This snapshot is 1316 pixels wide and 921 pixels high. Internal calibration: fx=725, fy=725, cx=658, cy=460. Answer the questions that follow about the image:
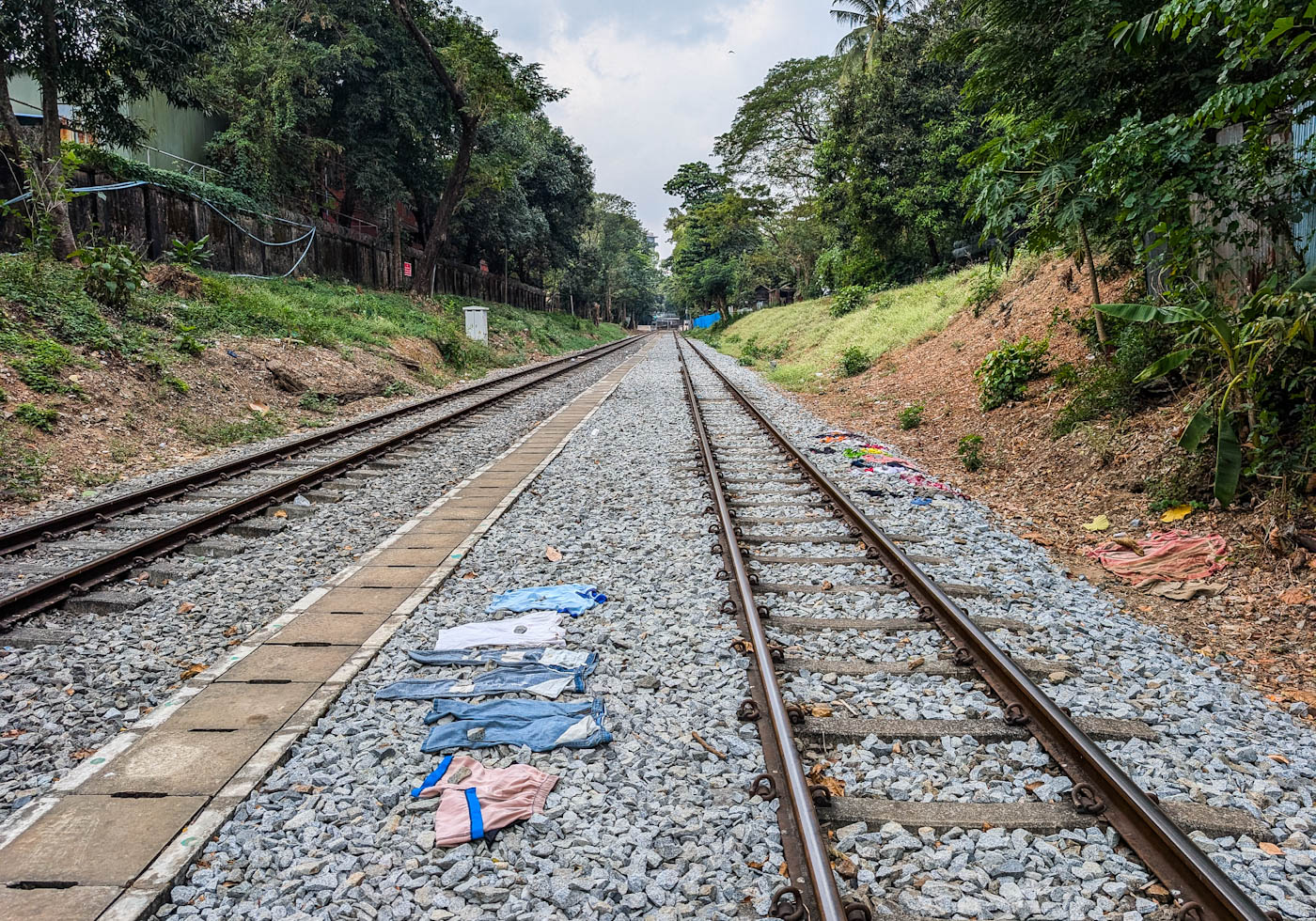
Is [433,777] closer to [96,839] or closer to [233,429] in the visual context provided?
[96,839]

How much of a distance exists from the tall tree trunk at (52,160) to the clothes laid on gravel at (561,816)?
12.1 m

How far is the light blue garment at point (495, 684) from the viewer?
11.5 feet

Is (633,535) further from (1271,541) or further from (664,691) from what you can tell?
(1271,541)

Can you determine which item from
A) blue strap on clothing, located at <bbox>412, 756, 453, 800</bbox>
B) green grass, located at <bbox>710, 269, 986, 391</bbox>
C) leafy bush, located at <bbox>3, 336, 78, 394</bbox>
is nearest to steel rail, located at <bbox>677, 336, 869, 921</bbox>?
blue strap on clothing, located at <bbox>412, 756, 453, 800</bbox>

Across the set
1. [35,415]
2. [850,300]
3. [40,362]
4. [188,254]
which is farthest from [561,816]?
[850,300]

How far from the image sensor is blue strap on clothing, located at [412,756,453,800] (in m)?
A: 2.79

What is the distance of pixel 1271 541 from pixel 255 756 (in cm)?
608

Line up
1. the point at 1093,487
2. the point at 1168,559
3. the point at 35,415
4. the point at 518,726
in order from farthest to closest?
the point at 35,415, the point at 1093,487, the point at 1168,559, the point at 518,726

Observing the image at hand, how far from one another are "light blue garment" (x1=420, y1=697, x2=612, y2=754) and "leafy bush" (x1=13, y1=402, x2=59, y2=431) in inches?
305

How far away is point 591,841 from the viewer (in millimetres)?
2545

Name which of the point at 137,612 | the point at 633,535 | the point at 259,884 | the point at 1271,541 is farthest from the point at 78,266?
the point at 1271,541

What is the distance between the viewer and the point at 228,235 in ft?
59.9

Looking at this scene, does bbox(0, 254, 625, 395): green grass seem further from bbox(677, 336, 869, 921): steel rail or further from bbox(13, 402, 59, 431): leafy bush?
bbox(677, 336, 869, 921): steel rail

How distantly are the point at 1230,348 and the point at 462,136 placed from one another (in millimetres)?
25050
